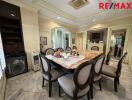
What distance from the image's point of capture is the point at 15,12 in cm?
245

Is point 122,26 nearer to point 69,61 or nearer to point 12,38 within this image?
point 69,61

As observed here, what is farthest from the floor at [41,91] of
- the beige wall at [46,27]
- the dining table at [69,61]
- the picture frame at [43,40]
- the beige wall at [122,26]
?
the beige wall at [46,27]

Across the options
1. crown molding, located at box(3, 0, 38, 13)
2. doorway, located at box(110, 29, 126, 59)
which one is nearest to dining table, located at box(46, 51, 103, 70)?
crown molding, located at box(3, 0, 38, 13)

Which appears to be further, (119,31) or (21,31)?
(119,31)

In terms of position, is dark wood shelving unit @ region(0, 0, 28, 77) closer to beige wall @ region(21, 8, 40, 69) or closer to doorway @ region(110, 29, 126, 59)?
beige wall @ region(21, 8, 40, 69)

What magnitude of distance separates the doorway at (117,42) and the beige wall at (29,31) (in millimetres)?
4731

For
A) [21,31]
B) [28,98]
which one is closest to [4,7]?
[21,31]

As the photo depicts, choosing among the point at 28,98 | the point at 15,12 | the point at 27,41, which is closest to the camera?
the point at 28,98

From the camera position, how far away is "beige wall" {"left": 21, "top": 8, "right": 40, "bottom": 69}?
8.88 ft

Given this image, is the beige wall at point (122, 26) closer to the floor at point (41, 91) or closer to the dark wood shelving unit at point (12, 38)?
the floor at point (41, 91)

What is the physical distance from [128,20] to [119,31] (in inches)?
27.0

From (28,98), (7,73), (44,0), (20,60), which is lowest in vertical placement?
(28,98)

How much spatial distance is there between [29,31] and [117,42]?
16.9 feet

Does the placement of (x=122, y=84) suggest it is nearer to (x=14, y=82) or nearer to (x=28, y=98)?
(x=28, y=98)
